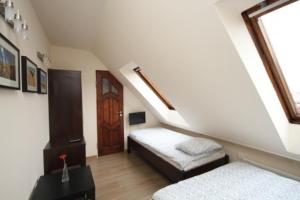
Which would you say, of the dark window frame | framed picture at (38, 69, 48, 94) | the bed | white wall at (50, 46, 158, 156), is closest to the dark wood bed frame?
the bed

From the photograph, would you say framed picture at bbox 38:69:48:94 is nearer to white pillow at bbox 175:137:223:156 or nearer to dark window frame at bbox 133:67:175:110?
dark window frame at bbox 133:67:175:110

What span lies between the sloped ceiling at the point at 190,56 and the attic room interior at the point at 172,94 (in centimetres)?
1

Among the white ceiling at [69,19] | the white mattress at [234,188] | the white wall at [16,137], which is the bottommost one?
the white mattress at [234,188]

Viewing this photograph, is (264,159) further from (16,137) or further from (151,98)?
(16,137)

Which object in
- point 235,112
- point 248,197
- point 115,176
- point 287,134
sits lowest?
point 115,176

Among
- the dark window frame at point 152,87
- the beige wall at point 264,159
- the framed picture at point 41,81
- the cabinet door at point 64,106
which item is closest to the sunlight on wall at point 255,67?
the beige wall at point 264,159

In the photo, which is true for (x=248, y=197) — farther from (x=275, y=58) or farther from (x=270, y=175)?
(x=275, y=58)

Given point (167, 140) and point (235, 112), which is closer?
point (235, 112)

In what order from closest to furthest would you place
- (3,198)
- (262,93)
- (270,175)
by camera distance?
(3,198) < (262,93) < (270,175)

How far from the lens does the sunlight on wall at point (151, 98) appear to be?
3559 mm

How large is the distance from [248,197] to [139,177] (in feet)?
6.17

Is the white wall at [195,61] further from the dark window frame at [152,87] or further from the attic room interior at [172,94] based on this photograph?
the dark window frame at [152,87]

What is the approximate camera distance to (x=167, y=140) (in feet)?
10.6

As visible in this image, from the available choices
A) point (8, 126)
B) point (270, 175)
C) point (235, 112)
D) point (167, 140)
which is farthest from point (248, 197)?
point (8, 126)
